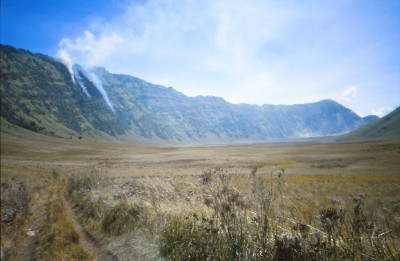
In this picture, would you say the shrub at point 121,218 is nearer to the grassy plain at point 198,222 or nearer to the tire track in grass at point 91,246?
the grassy plain at point 198,222

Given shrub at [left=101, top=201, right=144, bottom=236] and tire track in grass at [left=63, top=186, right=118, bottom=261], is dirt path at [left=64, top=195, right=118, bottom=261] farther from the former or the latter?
shrub at [left=101, top=201, right=144, bottom=236]

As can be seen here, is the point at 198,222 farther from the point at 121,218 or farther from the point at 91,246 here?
the point at 91,246

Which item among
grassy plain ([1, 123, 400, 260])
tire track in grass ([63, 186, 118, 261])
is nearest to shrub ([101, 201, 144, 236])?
grassy plain ([1, 123, 400, 260])

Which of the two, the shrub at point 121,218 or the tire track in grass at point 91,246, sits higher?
the shrub at point 121,218

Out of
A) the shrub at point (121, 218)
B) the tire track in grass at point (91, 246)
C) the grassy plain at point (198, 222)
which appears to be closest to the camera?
the grassy plain at point (198, 222)

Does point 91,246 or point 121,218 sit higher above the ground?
point 121,218

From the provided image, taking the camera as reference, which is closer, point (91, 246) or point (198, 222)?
point (198, 222)

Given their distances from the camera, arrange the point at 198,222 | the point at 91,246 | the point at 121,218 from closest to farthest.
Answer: the point at 198,222 → the point at 91,246 → the point at 121,218

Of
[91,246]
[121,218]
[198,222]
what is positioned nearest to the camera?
[198,222]

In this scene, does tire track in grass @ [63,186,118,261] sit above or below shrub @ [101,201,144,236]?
below

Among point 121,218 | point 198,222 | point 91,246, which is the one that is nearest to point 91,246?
point 91,246

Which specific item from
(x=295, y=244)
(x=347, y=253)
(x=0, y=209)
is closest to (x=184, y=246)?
(x=295, y=244)

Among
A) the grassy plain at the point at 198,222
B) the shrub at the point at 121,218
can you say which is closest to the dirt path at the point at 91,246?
the grassy plain at the point at 198,222

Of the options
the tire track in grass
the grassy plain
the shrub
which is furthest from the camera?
the shrub
